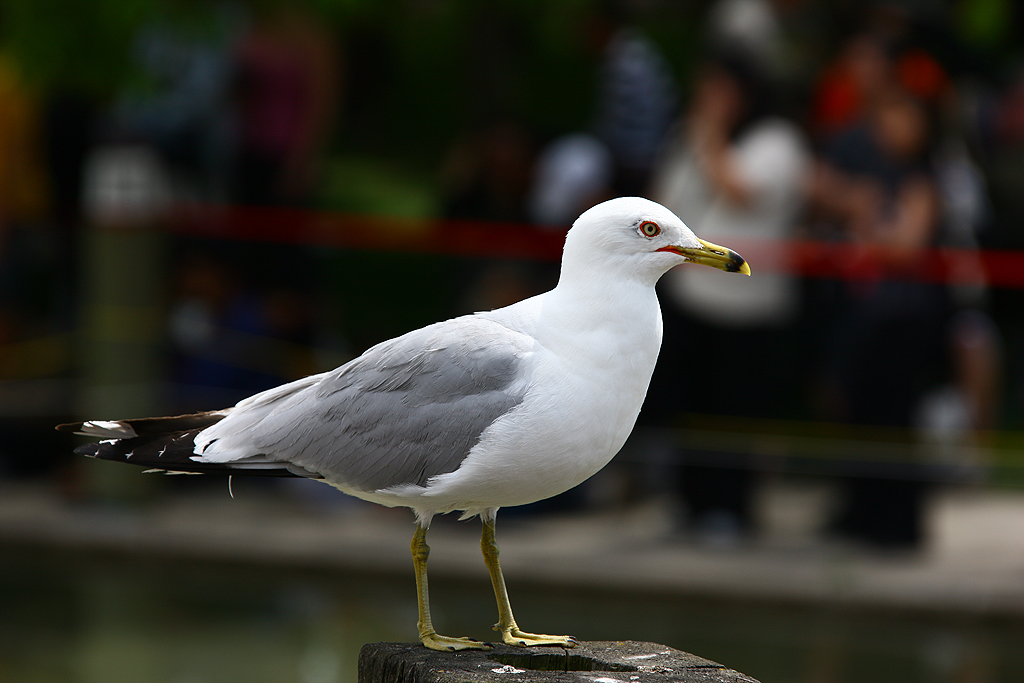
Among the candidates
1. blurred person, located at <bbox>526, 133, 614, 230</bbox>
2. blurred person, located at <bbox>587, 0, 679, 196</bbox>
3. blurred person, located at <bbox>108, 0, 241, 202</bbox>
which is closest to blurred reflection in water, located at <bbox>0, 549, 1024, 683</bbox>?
blurred person, located at <bbox>526, 133, 614, 230</bbox>

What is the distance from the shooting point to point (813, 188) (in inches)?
296

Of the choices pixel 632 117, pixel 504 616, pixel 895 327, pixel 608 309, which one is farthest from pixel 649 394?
pixel 608 309

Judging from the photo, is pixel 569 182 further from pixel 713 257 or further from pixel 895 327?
pixel 713 257

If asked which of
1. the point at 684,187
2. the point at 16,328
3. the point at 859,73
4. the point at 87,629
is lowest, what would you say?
the point at 87,629

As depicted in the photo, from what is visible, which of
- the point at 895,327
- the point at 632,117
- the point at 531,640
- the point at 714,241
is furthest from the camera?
the point at 632,117

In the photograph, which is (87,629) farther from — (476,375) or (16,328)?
(476,375)

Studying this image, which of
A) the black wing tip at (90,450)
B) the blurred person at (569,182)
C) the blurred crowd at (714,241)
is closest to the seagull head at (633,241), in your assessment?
the black wing tip at (90,450)

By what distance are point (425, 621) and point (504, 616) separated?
23 centimetres

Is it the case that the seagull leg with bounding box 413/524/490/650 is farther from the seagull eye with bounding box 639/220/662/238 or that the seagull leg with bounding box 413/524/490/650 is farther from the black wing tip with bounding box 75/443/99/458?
the seagull eye with bounding box 639/220/662/238

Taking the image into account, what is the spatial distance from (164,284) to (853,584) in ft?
14.1

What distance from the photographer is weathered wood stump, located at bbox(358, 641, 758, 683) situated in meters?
3.19

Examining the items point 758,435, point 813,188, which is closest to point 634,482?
point 758,435

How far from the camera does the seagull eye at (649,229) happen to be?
3273 mm

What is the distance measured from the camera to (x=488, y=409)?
10.7ft
